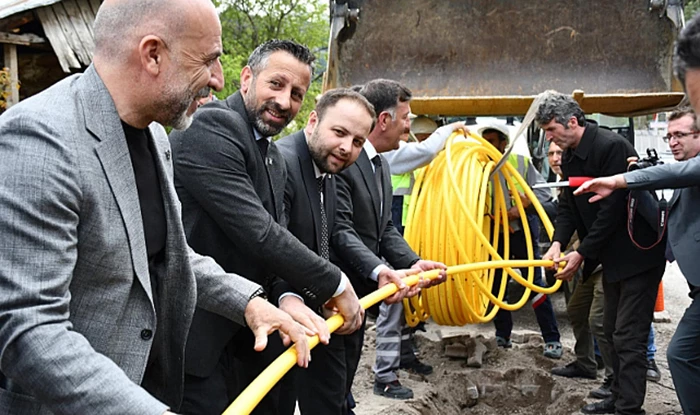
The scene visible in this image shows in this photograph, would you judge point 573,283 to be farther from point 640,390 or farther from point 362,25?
point 362,25

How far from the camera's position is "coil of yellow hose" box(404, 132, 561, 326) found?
16.5 feet

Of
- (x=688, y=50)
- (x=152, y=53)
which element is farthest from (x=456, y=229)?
(x=152, y=53)

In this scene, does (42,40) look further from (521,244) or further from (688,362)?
(688,362)

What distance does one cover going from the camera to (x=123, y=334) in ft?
5.43

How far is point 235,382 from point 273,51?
1.30m

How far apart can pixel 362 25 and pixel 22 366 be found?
5.75m

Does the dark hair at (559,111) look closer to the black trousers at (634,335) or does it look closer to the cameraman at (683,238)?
the cameraman at (683,238)

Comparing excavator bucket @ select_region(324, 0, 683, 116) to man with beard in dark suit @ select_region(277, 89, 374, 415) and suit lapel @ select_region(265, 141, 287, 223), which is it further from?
suit lapel @ select_region(265, 141, 287, 223)

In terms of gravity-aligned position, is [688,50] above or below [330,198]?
above

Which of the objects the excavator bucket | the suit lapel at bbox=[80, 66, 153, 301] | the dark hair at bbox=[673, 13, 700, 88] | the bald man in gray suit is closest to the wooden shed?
the excavator bucket

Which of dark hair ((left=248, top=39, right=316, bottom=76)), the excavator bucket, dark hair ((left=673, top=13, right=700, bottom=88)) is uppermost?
the excavator bucket

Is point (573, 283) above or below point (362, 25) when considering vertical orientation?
below

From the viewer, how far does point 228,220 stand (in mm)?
2664

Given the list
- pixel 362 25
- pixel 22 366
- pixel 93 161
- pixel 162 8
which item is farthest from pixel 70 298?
pixel 362 25
